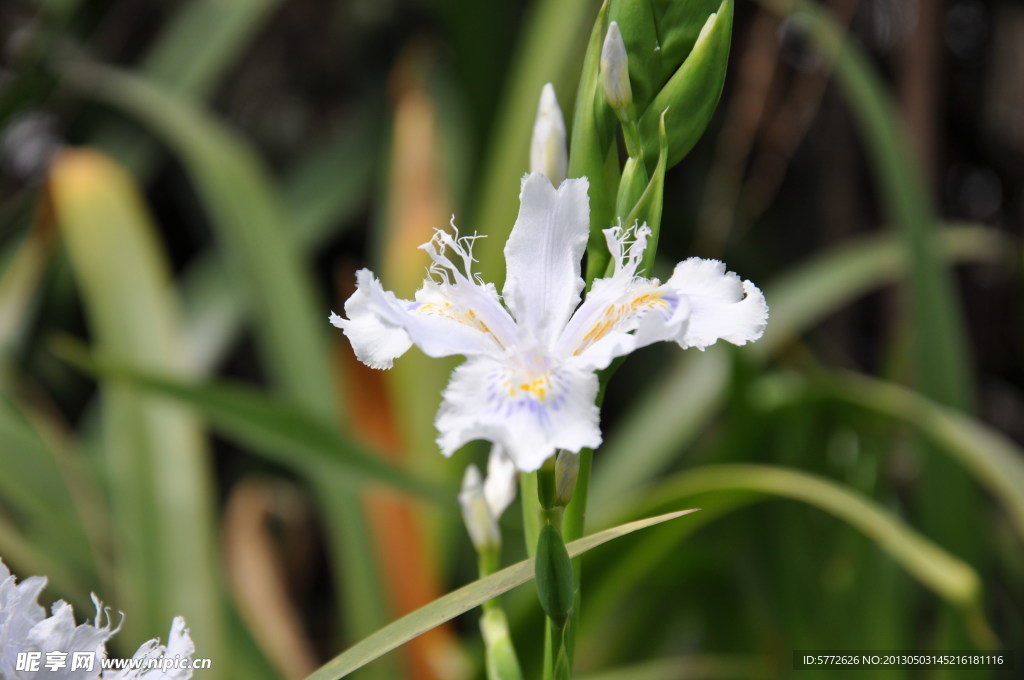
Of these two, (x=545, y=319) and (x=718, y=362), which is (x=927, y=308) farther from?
(x=545, y=319)

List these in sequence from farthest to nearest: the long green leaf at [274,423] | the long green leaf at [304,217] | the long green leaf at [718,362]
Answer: the long green leaf at [304,217] < the long green leaf at [718,362] < the long green leaf at [274,423]

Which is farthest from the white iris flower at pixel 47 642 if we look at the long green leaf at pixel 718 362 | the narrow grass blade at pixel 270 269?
the long green leaf at pixel 718 362

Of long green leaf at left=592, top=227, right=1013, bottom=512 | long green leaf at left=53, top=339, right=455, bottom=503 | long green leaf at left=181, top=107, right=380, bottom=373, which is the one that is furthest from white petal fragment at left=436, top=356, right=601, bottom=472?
long green leaf at left=181, top=107, right=380, bottom=373

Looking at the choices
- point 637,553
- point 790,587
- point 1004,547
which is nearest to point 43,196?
point 637,553

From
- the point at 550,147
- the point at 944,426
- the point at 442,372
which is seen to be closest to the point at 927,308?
the point at 944,426

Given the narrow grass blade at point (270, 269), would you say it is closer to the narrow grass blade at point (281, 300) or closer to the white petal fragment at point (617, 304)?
the narrow grass blade at point (281, 300)

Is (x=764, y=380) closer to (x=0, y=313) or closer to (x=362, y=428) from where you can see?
(x=362, y=428)
